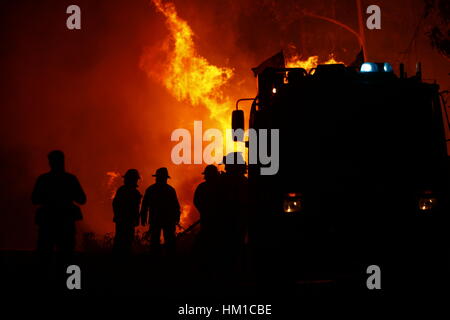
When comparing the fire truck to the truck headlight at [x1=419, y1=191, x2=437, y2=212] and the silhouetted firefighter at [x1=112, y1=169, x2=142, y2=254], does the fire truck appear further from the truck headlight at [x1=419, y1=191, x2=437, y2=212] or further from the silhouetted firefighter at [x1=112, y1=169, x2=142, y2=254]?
the silhouetted firefighter at [x1=112, y1=169, x2=142, y2=254]

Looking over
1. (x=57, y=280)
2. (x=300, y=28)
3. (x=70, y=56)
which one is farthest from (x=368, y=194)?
(x=70, y=56)

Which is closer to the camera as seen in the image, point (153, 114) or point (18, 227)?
point (153, 114)

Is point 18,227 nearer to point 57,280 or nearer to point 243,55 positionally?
point 243,55

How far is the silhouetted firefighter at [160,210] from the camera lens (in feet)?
31.4

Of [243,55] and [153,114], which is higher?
[243,55]

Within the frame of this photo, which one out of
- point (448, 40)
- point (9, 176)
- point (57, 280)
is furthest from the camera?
point (9, 176)

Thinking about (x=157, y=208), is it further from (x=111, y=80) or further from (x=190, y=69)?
(x=111, y=80)

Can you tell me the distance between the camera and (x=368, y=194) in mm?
5699

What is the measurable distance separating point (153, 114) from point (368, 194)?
2559 cm

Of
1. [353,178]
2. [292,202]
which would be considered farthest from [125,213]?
[353,178]

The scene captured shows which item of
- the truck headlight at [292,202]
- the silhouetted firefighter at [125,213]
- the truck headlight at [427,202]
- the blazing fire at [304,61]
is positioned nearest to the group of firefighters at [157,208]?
the silhouetted firefighter at [125,213]

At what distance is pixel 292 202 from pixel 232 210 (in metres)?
2.38

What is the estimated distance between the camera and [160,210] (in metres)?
9.55
